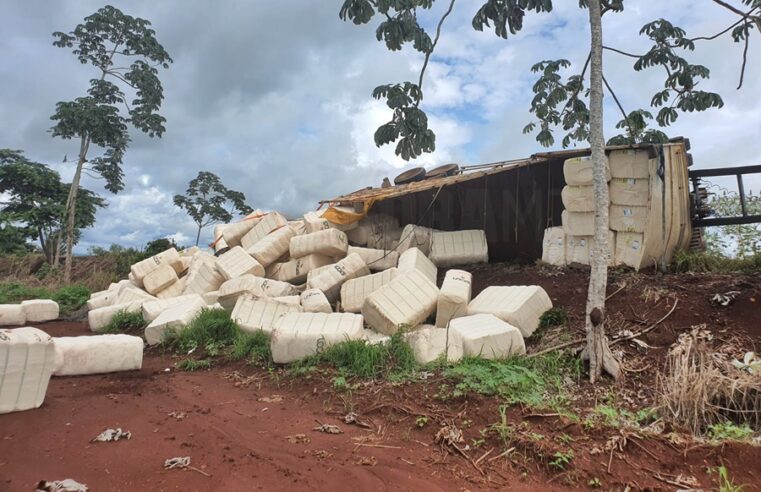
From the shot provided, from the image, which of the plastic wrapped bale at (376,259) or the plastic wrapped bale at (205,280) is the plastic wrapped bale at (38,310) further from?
the plastic wrapped bale at (376,259)

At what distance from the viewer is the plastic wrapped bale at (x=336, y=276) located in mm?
7973

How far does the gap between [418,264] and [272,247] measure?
3.30 m

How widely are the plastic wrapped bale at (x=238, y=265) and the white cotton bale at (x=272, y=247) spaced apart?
289mm

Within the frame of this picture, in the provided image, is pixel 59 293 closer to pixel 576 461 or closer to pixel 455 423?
pixel 455 423

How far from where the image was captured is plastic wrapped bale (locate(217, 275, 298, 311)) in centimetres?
805

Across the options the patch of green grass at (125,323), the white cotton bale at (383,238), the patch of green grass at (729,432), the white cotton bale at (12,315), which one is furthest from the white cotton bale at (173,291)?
the patch of green grass at (729,432)

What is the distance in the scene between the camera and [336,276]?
8.07 metres

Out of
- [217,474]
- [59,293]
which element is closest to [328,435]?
[217,474]

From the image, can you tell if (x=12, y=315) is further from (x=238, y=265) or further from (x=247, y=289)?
(x=247, y=289)

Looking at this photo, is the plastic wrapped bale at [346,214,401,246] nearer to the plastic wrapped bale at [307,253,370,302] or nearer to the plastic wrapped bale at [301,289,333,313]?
the plastic wrapped bale at [307,253,370,302]

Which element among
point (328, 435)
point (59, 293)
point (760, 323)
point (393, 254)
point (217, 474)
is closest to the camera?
point (217, 474)

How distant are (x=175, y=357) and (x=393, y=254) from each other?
13.7 feet

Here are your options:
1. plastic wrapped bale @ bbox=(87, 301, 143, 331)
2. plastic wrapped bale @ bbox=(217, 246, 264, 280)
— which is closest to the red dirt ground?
plastic wrapped bale @ bbox=(217, 246, 264, 280)

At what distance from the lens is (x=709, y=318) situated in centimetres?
552
